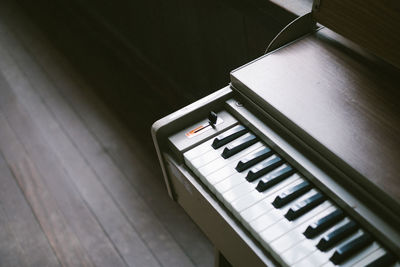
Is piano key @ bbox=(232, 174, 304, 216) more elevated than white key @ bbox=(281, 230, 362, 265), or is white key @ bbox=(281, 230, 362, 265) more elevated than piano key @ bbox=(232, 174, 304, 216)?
piano key @ bbox=(232, 174, 304, 216)

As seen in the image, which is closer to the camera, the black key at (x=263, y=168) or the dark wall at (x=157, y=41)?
the black key at (x=263, y=168)

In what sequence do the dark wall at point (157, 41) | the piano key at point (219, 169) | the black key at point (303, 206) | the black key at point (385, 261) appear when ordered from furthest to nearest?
1. the dark wall at point (157, 41)
2. the piano key at point (219, 169)
3. the black key at point (303, 206)
4. the black key at point (385, 261)

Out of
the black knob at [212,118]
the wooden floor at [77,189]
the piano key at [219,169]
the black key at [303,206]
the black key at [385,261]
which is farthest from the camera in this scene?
the wooden floor at [77,189]

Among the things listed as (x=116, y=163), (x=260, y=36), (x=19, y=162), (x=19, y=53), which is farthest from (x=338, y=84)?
(x=19, y=53)

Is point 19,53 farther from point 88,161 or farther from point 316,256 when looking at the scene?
point 316,256

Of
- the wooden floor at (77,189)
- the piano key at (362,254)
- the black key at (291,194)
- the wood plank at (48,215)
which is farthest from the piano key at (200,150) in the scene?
the wood plank at (48,215)

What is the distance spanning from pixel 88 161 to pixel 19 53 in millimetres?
1432

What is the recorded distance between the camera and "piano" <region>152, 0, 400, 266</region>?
3.22 feet

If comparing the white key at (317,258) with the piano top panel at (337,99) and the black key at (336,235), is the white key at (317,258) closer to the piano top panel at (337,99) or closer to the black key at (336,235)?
the black key at (336,235)

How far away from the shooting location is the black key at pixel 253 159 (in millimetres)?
1148

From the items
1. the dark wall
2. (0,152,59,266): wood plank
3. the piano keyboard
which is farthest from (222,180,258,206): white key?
(0,152,59,266): wood plank

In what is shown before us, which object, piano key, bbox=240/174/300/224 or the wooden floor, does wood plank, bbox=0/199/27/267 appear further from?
piano key, bbox=240/174/300/224

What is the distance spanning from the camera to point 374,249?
97 centimetres

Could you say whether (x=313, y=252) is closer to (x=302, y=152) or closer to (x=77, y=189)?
(x=302, y=152)
